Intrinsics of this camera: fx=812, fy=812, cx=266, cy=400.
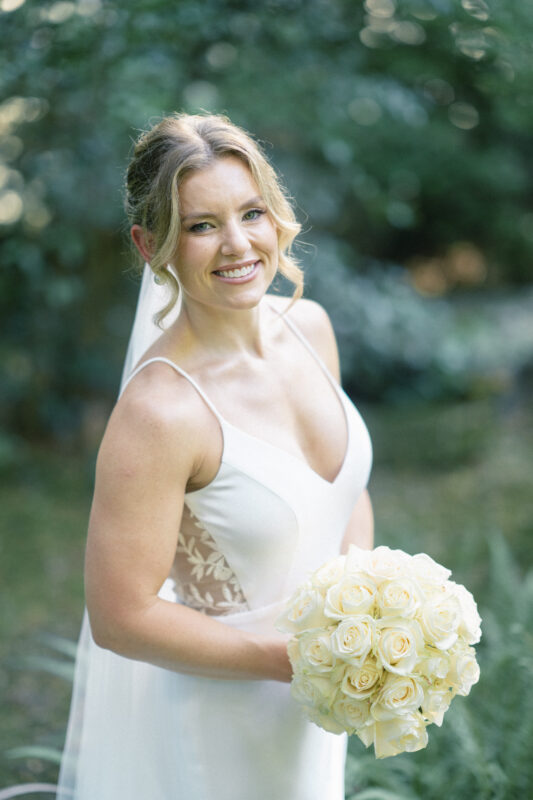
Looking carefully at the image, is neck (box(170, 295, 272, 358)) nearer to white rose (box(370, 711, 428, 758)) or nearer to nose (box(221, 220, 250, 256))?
nose (box(221, 220, 250, 256))

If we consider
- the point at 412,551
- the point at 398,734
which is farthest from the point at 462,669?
the point at 412,551

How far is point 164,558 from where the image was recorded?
1766mm

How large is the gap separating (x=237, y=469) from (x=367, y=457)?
47 cm

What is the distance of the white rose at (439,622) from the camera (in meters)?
1.63

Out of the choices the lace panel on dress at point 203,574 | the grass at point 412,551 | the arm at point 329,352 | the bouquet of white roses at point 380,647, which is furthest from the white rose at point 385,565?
the grass at point 412,551

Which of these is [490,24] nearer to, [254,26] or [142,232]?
[254,26]

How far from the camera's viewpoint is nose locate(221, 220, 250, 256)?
5.84ft

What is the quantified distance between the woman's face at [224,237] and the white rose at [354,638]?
74cm

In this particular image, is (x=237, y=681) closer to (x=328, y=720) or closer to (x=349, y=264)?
(x=328, y=720)

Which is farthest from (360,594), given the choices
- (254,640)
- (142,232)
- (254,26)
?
(254,26)

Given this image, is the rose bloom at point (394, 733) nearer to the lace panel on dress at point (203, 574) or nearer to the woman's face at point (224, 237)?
the lace panel on dress at point (203, 574)

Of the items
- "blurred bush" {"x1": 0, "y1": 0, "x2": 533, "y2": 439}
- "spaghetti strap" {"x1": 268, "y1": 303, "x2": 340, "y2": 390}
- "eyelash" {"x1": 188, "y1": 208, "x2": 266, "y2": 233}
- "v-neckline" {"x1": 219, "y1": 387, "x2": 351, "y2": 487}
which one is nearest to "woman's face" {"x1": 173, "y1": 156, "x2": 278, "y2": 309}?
"eyelash" {"x1": 188, "y1": 208, "x2": 266, "y2": 233}

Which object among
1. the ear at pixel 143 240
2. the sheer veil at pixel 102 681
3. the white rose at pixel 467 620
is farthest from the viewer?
the sheer veil at pixel 102 681

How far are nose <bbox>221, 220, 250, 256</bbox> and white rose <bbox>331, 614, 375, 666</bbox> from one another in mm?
813
